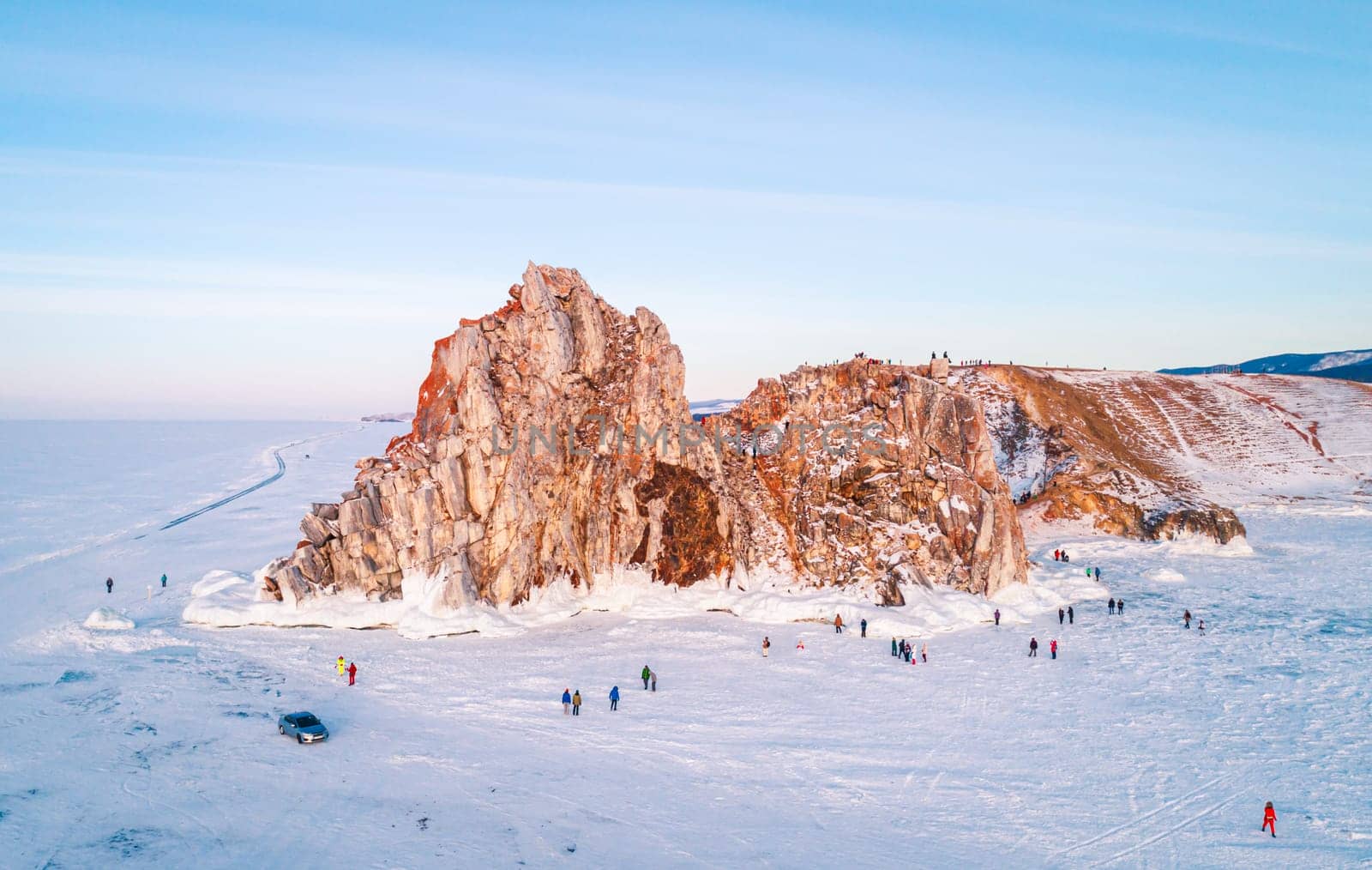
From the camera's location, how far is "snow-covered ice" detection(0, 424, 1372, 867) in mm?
24094

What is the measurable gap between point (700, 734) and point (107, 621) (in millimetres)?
34466

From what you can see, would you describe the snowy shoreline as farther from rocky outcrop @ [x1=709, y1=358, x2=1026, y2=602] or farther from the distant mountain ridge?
the distant mountain ridge

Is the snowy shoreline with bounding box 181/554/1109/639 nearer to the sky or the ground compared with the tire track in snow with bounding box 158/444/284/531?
nearer to the ground

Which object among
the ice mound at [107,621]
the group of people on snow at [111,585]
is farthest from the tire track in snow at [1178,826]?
the group of people on snow at [111,585]

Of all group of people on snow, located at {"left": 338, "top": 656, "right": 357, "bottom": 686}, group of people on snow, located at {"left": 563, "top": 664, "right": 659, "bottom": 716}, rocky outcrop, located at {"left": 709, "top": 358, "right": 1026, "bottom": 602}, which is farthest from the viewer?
rocky outcrop, located at {"left": 709, "top": 358, "right": 1026, "bottom": 602}

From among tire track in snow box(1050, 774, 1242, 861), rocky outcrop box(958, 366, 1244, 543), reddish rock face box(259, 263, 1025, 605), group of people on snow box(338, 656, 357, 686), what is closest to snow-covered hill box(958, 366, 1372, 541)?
rocky outcrop box(958, 366, 1244, 543)

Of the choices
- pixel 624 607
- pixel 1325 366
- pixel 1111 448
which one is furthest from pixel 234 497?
pixel 1325 366

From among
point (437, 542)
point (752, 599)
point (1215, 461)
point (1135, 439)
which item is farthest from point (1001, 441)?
point (437, 542)

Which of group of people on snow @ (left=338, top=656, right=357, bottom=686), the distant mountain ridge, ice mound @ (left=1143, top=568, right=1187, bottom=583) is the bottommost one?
group of people on snow @ (left=338, top=656, right=357, bottom=686)

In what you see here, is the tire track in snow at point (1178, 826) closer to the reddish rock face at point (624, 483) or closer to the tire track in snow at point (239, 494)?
the reddish rock face at point (624, 483)

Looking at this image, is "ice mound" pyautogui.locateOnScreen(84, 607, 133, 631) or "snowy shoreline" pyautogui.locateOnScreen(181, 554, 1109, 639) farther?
"snowy shoreline" pyautogui.locateOnScreen(181, 554, 1109, 639)

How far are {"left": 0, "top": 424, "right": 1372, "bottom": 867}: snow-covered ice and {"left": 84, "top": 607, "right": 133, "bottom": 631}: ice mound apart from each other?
0.68 m

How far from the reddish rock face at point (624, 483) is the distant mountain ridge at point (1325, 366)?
121743 mm

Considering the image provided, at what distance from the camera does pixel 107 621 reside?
4366 cm
